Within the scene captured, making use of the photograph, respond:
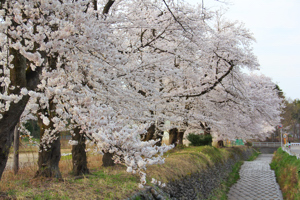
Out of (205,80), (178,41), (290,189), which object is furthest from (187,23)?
(290,189)

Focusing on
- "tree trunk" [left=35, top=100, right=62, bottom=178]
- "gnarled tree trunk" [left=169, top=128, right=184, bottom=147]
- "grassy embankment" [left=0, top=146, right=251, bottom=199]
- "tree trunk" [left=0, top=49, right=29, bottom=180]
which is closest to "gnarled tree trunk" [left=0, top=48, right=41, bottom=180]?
"tree trunk" [left=0, top=49, right=29, bottom=180]

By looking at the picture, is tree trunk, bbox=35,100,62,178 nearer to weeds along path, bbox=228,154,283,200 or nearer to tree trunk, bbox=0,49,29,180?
tree trunk, bbox=0,49,29,180

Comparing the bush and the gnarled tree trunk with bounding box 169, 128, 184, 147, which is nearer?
the gnarled tree trunk with bounding box 169, 128, 184, 147

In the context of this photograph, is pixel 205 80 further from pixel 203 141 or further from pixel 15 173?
pixel 15 173

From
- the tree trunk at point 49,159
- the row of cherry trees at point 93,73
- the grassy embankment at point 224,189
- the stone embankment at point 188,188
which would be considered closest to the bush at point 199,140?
the grassy embankment at point 224,189

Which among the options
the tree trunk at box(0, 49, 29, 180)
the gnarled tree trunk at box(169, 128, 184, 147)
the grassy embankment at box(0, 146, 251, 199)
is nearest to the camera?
the tree trunk at box(0, 49, 29, 180)

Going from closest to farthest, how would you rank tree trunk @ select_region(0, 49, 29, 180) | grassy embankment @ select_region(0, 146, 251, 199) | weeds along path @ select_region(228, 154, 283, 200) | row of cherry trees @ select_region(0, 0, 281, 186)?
row of cherry trees @ select_region(0, 0, 281, 186) → tree trunk @ select_region(0, 49, 29, 180) → grassy embankment @ select_region(0, 146, 251, 199) → weeds along path @ select_region(228, 154, 283, 200)

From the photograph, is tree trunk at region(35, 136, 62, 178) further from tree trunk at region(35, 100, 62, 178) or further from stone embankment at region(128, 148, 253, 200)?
stone embankment at region(128, 148, 253, 200)

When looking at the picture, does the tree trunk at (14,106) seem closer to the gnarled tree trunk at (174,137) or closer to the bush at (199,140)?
the gnarled tree trunk at (174,137)

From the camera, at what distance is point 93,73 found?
16.6 feet

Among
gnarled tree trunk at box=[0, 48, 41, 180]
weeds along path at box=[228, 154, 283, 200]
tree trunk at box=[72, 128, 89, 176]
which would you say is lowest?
weeds along path at box=[228, 154, 283, 200]

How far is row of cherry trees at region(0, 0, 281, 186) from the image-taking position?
3.52 metres

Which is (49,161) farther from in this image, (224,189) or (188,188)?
(224,189)

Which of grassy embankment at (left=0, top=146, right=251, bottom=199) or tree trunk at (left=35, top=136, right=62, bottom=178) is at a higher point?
tree trunk at (left=35, top=136, right=62, bottom=178)
